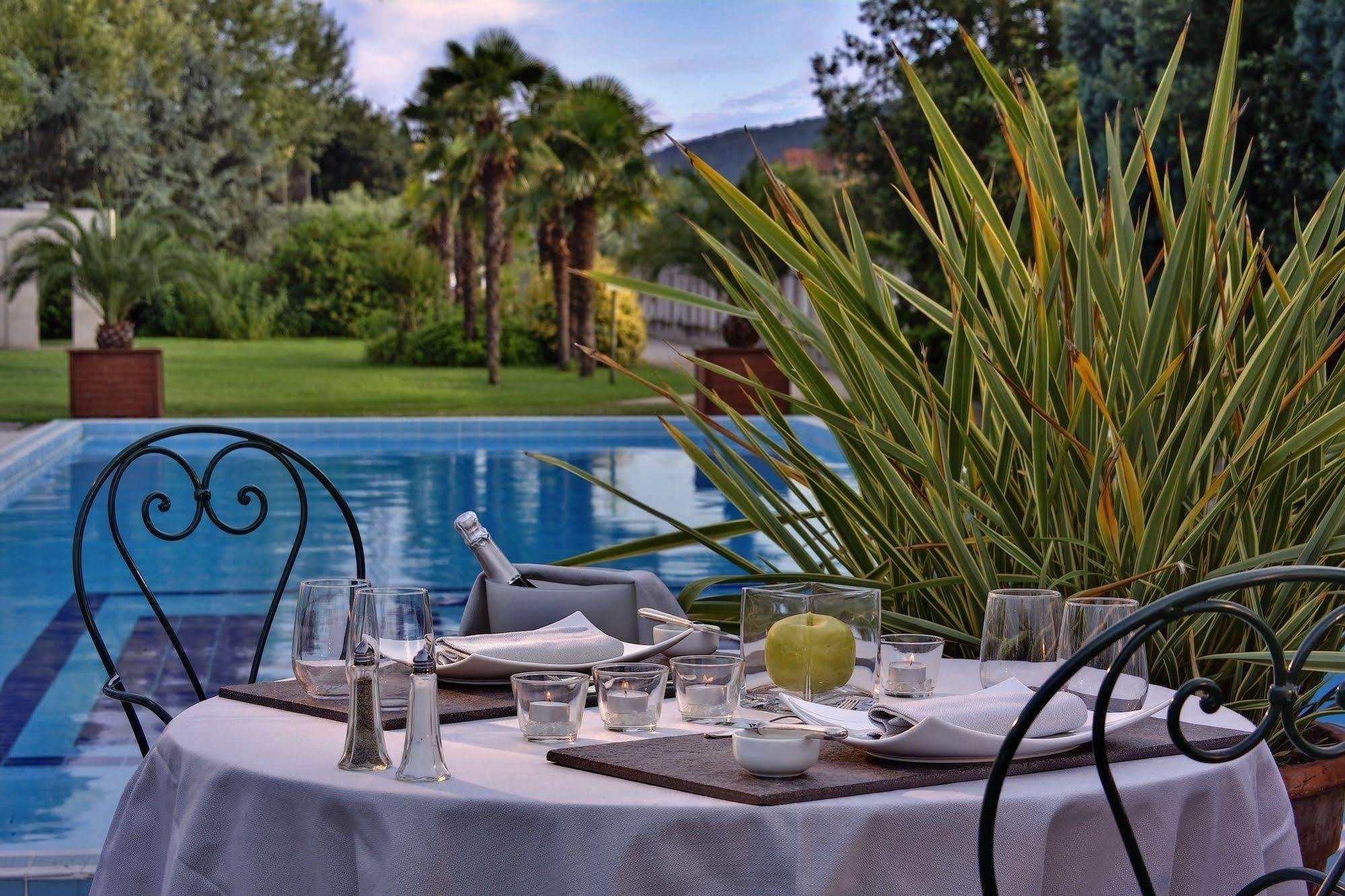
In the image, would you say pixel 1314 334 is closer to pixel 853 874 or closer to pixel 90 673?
pixel 853 874

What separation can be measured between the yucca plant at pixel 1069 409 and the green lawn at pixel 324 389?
13.4 metres

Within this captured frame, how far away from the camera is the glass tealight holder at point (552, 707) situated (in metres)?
1.41

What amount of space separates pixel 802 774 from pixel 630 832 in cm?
17

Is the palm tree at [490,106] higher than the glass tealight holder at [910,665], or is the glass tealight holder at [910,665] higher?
the palm tree at [490,106]

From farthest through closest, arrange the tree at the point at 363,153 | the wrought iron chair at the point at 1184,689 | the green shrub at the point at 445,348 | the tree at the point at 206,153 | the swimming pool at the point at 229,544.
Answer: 1. the tree at the point at 363,153
2. the tree at the point at 206,153
3. the green shrub at the point at 445,348
4. the swimming pool at the point at 229,544
5. the wrought iron chair at the point at 1184,689

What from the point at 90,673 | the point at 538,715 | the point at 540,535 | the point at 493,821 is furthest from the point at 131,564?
the point at 540,535

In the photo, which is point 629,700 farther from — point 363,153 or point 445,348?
point 363,153

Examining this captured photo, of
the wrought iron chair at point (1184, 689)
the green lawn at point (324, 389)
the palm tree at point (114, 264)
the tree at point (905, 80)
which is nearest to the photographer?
the wrought iron chair at point (1184, 689)

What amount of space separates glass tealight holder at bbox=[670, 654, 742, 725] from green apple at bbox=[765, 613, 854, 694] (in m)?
0.05

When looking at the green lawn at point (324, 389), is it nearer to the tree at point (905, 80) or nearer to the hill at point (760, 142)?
the tree at point (905, 80)

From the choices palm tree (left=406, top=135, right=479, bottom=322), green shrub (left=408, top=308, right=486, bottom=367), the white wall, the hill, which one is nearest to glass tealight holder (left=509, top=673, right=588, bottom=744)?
palm tree (left=406, top=135, right=479, bottom=322)

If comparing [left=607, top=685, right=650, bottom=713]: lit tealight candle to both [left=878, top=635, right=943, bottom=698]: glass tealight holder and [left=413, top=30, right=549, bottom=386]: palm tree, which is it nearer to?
[left=878, top=635, right=943, bottom=698]: glass tealight holder

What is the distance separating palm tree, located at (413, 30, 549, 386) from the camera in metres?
16.0

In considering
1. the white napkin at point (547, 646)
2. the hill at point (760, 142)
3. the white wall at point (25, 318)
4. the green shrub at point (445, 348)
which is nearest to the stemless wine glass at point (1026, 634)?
the white napkin at point (547, 646)
